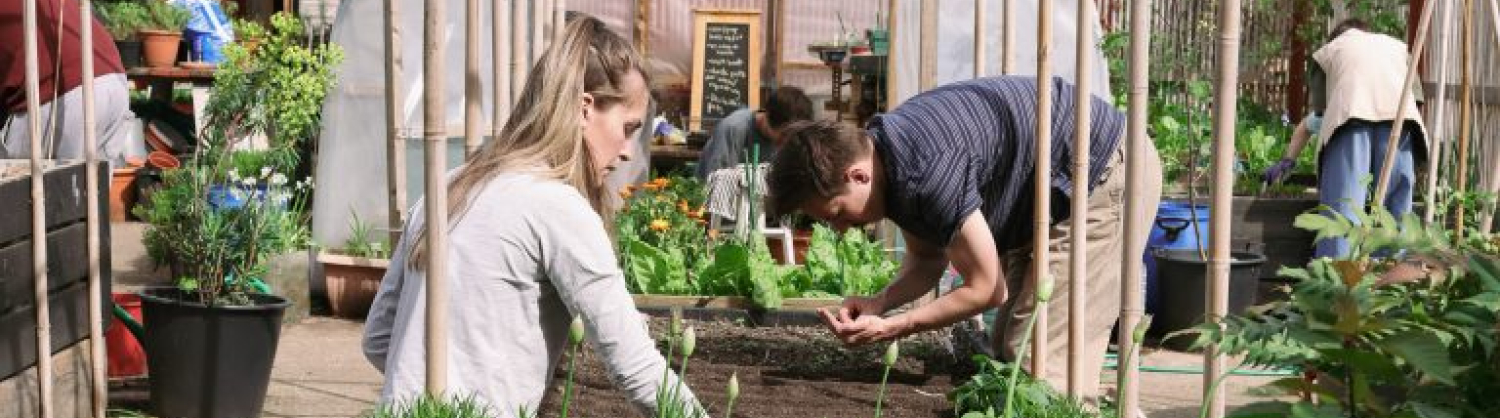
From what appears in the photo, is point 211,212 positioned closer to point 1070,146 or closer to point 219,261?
point 219,261

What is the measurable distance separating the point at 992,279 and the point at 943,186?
8.8 inches

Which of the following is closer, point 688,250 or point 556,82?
point 556,82

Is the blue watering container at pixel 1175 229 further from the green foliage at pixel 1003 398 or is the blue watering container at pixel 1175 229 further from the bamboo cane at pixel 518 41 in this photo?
the bamboo cane at pixel 518 41

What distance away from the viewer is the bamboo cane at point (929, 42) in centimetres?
762

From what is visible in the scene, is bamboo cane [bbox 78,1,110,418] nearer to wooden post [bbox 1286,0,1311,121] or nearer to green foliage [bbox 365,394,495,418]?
green foliage [bbox 365,394,495,418]

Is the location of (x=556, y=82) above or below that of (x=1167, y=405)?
above

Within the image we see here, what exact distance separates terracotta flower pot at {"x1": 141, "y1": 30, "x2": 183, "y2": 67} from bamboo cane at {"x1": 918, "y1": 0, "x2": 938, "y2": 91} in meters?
4.85

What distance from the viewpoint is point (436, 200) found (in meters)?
2.66

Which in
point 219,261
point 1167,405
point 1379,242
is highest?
point 1379,242

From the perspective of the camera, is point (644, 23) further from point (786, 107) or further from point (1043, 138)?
point (1043, 138)

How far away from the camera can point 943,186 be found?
3955 millimetres

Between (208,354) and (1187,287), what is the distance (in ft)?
11.8

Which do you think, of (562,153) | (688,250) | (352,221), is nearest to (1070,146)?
(562,153)

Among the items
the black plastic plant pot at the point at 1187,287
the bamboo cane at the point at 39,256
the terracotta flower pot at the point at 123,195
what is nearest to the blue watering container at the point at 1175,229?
A: the black plastic plant pot at the point at 1187,287
